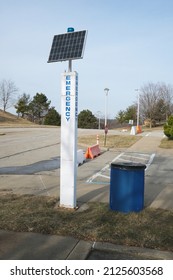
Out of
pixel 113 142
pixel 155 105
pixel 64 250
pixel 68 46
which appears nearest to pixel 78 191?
pixel 64 250

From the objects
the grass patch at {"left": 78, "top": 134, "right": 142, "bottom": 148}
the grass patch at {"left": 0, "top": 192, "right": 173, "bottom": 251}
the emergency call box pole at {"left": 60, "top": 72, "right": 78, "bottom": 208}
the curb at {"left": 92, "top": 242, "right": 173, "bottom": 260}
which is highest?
the emergency call box pole at {"left": 60, "top": 72, "right": 78, "bottom": 208}

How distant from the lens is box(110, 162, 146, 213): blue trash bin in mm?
5230

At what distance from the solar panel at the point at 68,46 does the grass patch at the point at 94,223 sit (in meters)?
3.06

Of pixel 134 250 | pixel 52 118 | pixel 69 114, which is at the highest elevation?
pixel 52 118

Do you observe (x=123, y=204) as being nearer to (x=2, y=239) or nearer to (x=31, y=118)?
(x=2, y=239)

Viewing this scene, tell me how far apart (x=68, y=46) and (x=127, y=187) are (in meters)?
3.08

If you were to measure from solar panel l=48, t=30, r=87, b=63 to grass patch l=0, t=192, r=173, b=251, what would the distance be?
10.0 ft

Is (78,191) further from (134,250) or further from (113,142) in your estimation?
(113,142)

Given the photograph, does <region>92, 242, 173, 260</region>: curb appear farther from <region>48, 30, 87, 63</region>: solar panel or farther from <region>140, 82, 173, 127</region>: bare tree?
<region>140, 82, 173, 127</region>: bare tree

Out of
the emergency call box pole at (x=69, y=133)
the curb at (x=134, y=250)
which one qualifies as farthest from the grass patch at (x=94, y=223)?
the emergency call box pole at (x=69, y=133)

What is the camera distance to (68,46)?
5.70 meters

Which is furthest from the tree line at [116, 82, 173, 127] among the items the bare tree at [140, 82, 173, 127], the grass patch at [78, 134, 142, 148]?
the grass patch at [78, 134, 142, 148]

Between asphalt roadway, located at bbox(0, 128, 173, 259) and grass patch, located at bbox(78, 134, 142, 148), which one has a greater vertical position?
grass patch, located at bbox(78, 134, 142, 148)
